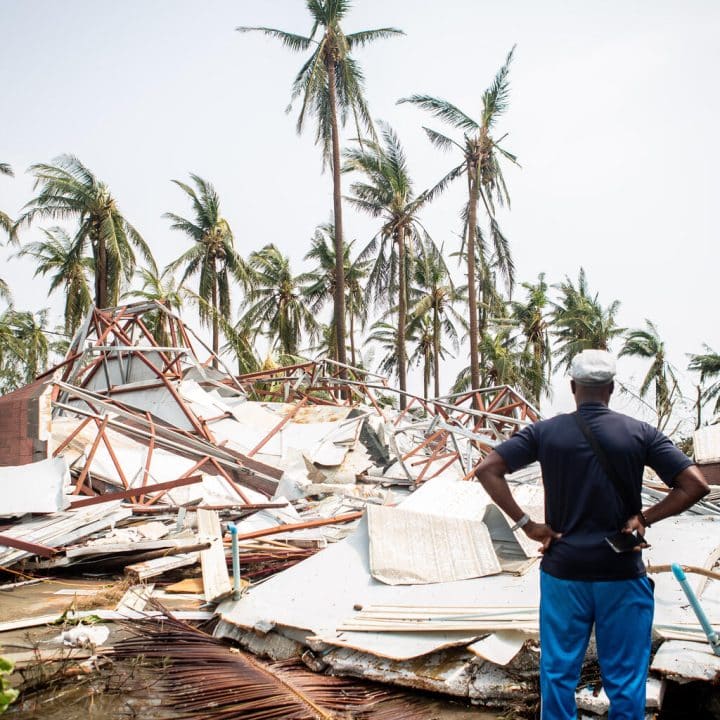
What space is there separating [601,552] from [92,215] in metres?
24.5

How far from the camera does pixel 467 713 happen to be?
3.17m

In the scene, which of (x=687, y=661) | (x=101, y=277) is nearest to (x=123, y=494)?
(x=687, y=661)

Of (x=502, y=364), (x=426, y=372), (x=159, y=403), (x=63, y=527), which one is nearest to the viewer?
(x=63, y=527)

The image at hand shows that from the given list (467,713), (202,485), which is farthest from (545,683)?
(202,485)

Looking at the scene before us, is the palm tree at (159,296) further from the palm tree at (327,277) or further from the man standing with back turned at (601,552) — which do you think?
the man standing with back turned at (601,552)

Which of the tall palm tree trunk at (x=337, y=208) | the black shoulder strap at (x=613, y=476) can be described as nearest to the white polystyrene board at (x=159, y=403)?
the tall palm tree trunk at (x=337, y=208)

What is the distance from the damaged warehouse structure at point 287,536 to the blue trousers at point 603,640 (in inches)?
22.9

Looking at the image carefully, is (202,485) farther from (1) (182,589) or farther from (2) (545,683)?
(2) (545,683)

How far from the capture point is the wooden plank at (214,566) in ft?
15.8

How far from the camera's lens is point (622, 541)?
243 centimetres

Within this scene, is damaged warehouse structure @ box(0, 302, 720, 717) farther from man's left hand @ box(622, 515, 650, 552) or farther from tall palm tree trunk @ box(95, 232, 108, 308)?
tall palm tree trunk @ box(95, 232, 108, 308)

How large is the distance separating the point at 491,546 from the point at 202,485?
603 centimetres

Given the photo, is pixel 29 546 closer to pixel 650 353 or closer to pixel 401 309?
pixel 401 309

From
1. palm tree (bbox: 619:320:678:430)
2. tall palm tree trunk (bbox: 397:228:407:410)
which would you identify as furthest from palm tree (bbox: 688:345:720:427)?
tall palm tree trunk (bbox: 397:228:407:410)
